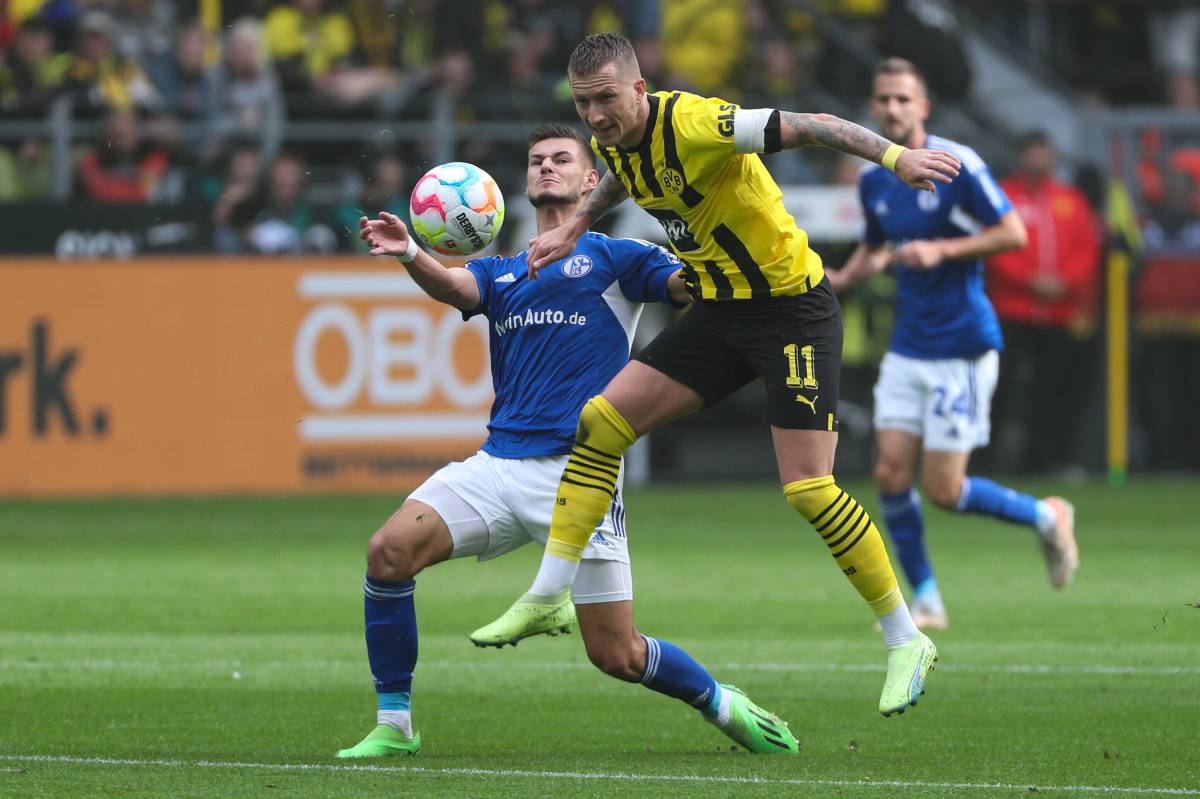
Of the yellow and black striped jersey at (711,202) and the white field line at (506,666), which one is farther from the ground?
the yellow and black striped jersey at (711,202)

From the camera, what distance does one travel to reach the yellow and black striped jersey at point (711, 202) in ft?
22.2

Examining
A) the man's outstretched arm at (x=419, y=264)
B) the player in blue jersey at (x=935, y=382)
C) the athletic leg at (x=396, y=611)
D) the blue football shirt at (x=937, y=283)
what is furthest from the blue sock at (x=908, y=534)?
the athletic leg at (x=396, y=611)

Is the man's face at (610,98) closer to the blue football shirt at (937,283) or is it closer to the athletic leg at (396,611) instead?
the athletic leg at (396,611)

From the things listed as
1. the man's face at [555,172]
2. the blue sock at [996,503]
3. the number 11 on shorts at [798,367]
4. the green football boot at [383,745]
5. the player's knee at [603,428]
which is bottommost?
the green football boot at [383,745]

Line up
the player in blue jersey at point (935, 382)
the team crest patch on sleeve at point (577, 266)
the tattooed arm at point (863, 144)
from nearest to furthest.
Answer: the tattooed arm at point (863, 144) < the team crest patch on sleeve at point (577, 266) < the player in blue jersey at point (935, 382)

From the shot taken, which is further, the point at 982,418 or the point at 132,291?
the point at 132,291

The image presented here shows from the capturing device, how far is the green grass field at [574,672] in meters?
6.39

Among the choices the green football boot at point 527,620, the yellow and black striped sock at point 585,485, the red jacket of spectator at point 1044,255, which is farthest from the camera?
the red jacket of spectator at point 1044,255

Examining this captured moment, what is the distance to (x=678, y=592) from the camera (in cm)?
1166

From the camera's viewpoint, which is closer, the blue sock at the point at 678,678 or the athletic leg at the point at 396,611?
the athletic leg at the point at 396,611

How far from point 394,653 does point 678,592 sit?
4.99 metres

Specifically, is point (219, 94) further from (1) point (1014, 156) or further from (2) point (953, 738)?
(2) point (953, 738)

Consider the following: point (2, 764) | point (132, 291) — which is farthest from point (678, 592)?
point (132, 291)

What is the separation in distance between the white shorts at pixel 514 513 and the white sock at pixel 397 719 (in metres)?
0.56
